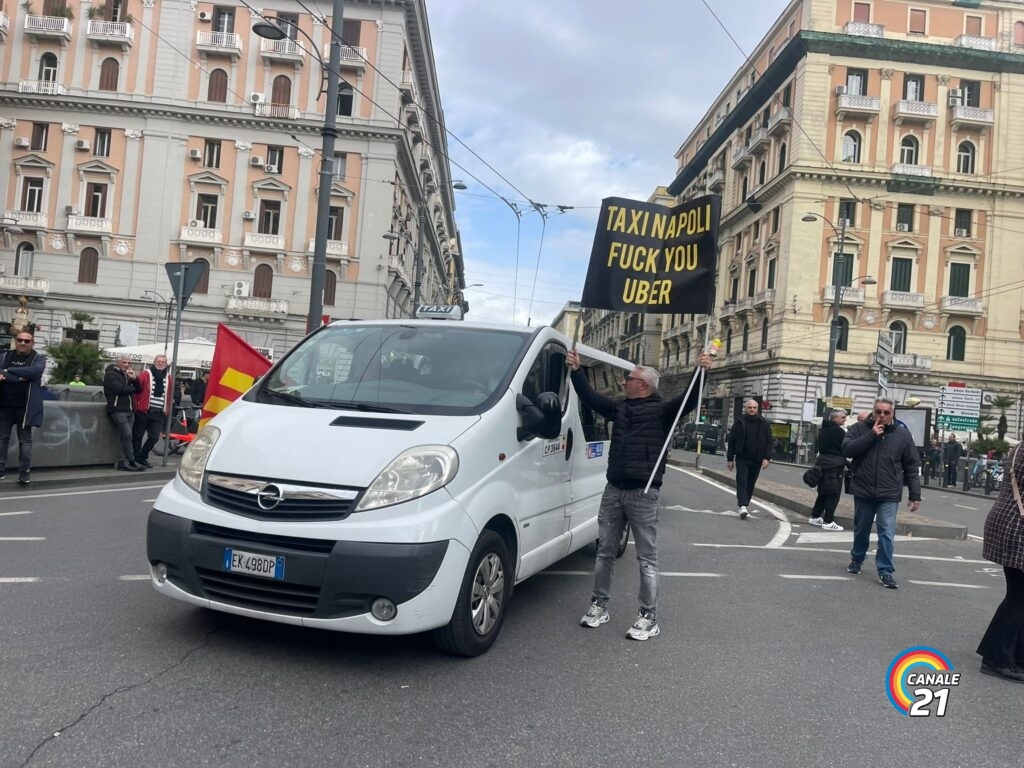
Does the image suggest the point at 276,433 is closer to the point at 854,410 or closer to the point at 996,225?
the point at 854,410

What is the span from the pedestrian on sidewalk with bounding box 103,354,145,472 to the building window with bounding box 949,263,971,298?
47.4 metres

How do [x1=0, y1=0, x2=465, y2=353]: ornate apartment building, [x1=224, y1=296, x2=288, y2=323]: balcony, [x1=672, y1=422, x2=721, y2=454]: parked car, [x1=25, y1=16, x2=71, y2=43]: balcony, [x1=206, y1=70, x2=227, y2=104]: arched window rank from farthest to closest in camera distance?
[x1=672, y1=422, x2=721, y2=454]: parked car, [x1=206, y1=70, x2=227, y2=104]: arched window, [x1=0, y1=0, x2=465, y2=353]: ornate apartment building, [x1=224, y1=296, x2=288, y2=323]: balcony, [x1=25, y1=16, x2=71, y2=43]: balcony

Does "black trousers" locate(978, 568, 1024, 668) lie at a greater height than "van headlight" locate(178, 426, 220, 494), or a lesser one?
lesser

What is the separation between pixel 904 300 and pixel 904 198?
5965 mm

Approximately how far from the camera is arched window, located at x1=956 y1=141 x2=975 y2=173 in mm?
46750

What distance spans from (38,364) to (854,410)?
43.9m

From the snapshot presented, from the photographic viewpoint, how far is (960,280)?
154 ft

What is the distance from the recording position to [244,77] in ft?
132

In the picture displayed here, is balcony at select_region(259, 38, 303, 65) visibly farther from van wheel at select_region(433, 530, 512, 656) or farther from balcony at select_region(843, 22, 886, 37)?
van wheel at select_region(433, 530, 512, 656)

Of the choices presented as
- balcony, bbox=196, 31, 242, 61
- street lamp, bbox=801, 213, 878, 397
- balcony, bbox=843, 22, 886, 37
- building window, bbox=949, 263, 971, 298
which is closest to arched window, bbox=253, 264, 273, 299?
balcony, bbox=196, 31, 242, 61

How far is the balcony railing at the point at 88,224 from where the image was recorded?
1578 inches

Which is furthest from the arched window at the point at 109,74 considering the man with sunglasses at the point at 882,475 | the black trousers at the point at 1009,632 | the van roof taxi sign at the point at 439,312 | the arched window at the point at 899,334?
the black trousers at the point at 1009,632

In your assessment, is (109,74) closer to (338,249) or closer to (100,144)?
(100,144)

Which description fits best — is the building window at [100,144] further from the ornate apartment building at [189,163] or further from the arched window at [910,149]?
the arched window at [910,149]
